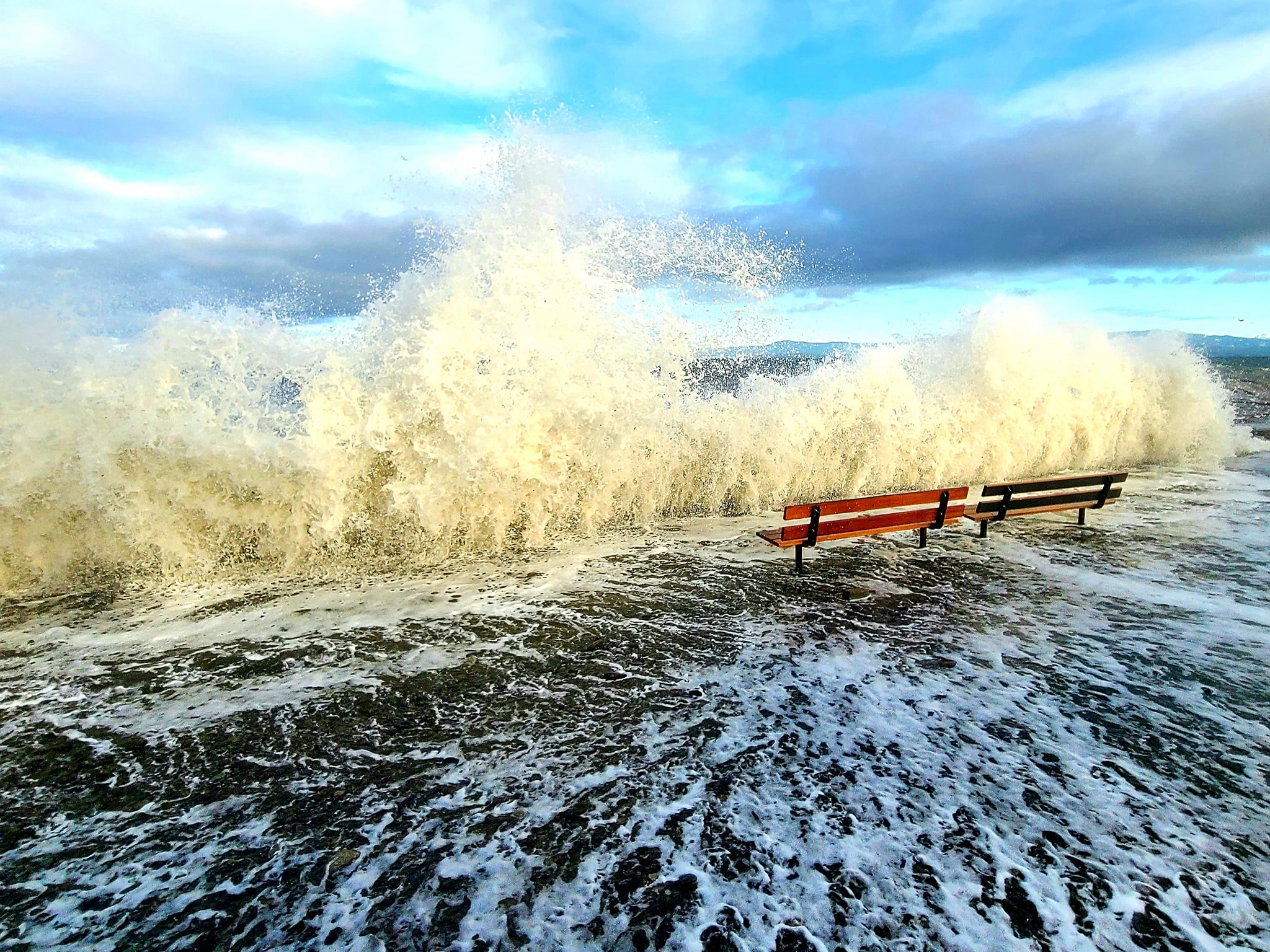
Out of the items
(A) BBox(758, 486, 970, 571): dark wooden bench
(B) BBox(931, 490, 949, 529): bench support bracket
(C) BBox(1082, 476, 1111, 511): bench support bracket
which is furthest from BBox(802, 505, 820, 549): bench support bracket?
(C) BBox(1082, 476, 1111, 511): bench support bracket

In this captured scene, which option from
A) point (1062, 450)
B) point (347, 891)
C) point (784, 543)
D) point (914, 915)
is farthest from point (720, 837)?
point (1062, 450)

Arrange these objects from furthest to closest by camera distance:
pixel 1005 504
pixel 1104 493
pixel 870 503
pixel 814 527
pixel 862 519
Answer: pixel 1104 493 < pixel 1005 504 < pixel 870 503 < pixel 862 519 < pixel 814 527

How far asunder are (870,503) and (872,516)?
168 millimetres

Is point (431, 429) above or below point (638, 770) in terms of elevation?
above

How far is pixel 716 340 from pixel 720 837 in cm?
839

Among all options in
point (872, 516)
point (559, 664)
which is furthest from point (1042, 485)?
point (559, 664)

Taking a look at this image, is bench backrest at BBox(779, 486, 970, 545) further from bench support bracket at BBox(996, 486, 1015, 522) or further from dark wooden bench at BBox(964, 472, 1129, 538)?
bench support bracket at BBox(996, 486, 1015, 522)

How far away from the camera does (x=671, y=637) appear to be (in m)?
5.09

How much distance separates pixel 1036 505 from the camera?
8133 mm

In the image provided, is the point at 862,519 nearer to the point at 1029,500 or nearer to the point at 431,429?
the point at 1029,500

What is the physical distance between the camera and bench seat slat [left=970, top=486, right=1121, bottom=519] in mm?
8016

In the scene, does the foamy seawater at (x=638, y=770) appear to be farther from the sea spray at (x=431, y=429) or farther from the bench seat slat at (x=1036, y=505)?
the bench seat slat at (x=1036, y=505)

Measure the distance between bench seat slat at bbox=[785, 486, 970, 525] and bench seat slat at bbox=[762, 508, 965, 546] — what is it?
10 cm

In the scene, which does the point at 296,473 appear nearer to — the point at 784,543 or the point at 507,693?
the point at 507,693
